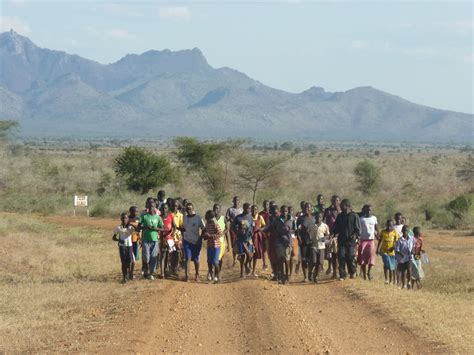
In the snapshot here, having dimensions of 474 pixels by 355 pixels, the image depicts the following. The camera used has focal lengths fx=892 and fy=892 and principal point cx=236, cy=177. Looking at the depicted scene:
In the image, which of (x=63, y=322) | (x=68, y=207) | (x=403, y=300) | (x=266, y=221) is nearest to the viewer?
(x=63, y=322)

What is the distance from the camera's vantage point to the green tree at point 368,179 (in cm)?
5334

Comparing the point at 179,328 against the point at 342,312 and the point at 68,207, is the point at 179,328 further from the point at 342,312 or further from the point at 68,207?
the point at 68,207

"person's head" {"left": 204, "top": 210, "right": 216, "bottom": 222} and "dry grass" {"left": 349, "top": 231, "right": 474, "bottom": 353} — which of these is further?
"person's head" {"left": 204, "top": 210, "right": 216, "bottom": 222}

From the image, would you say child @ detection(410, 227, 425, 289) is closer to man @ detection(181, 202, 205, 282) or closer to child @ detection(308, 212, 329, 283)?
child @ detection(308, 212, 329, 283)

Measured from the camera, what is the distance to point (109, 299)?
16000mm

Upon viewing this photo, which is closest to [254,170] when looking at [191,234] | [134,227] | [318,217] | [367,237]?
[367,237]

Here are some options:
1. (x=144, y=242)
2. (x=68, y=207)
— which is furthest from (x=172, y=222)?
(x=68, y=207)

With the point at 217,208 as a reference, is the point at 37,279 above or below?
below

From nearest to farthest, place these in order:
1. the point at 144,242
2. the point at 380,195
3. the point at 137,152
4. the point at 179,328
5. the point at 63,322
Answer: the point at 179,328 → the point at 63,322 → the point at 144,242 → the point at 137,152 → the point at 380,195

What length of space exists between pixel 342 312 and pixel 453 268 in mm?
9822

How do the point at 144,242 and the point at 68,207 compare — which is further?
the point at 68,207

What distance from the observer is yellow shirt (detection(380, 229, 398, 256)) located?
1861cm

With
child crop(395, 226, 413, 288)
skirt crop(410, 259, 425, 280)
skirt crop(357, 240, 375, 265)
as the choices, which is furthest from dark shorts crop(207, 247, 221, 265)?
skirt crop(410, 259, 425, 280)

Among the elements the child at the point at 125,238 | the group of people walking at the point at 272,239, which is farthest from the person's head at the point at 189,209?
the child at the point at 125,238
